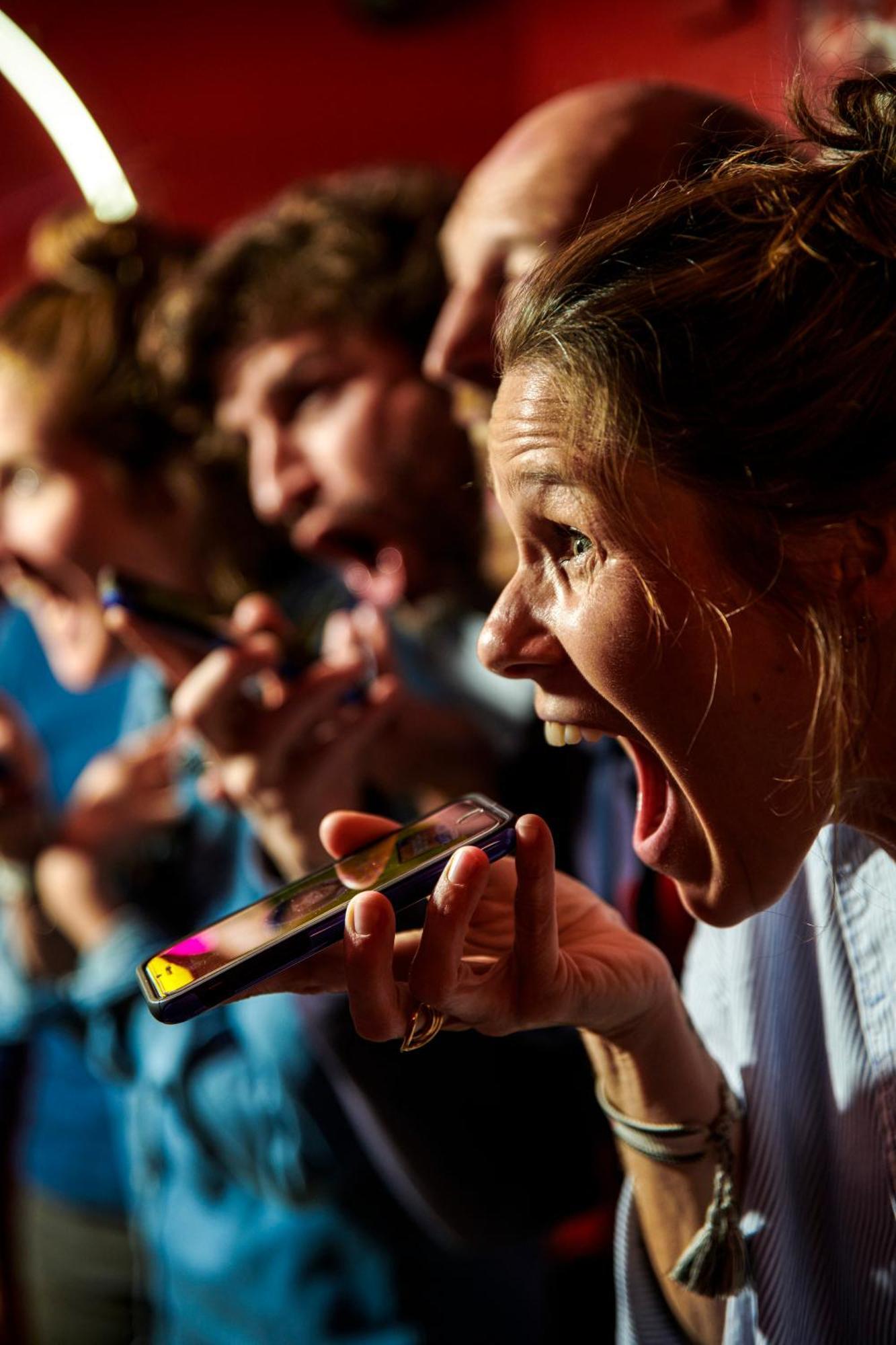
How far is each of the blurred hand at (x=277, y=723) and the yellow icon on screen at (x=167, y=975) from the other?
518 millimetres

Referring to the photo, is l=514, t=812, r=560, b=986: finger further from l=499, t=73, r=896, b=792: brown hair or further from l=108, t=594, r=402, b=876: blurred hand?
l=108, t=594, r=402, b=876: blurred hand

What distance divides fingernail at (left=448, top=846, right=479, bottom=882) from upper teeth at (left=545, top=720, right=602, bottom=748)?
106mm

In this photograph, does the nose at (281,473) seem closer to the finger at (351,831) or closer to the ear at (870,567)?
the finger at (351,831)

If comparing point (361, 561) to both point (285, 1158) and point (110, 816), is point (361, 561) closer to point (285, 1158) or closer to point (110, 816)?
point (110, 816)

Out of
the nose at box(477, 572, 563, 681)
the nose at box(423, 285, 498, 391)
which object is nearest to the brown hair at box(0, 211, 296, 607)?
the nose at box(423, 285, 498, 391)

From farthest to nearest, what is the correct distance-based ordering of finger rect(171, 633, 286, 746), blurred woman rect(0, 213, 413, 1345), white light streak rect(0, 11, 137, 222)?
white light streak rect(0, 11, 137, 222)
blurred woman rect(0, 213, 413, 1345)
finger rect(171, 633, 286, 746)

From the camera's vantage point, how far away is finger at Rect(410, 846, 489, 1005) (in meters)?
0.61

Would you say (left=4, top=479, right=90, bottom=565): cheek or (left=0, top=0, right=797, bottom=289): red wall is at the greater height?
(left=0, top=0, right=797, bottom=289): red wall

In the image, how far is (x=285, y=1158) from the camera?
129cm

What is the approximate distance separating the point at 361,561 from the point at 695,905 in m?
0.99

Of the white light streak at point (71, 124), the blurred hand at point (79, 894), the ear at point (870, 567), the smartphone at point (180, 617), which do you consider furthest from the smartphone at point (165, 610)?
the white light streak at point (71, 124)

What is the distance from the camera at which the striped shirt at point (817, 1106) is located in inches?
29.5

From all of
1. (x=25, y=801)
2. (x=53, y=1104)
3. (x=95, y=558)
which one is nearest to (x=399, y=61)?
(x=95, y=558)

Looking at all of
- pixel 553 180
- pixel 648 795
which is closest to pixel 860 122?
pixel 648 795
